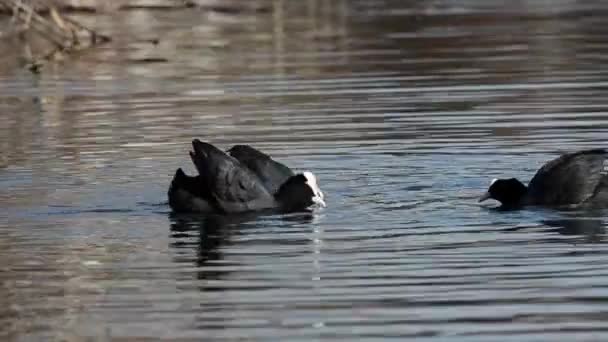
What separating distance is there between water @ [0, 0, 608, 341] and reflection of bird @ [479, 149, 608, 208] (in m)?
0.22

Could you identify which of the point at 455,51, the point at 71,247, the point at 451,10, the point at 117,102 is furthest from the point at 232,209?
the point at 451,10

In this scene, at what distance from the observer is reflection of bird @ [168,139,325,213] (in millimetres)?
15016

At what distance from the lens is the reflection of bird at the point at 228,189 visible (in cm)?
1502

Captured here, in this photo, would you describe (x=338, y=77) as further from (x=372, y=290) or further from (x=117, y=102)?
(x=372, y=290)

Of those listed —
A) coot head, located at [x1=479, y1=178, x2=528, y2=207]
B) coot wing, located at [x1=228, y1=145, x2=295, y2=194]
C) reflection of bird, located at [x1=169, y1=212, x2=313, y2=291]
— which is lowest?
reflection of bird, located at [x1=169, y1=212, x2=313, y2=291]

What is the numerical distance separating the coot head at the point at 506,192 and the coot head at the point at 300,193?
4.62ft

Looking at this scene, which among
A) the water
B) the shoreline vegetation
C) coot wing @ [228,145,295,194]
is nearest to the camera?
the water

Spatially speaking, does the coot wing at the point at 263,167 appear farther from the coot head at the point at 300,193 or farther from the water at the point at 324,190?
the water at the point at 324,190

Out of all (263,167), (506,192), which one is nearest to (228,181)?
(263,167)

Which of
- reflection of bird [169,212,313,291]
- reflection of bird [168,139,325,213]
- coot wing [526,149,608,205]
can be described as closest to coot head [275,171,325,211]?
reflection of bird [168,139,325,213]

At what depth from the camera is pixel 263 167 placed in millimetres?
15914

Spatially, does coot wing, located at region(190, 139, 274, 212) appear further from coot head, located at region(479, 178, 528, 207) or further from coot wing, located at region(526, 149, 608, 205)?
coot wing, located at region(526, 149, 608, 205)

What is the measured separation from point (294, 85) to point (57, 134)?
5.52 m

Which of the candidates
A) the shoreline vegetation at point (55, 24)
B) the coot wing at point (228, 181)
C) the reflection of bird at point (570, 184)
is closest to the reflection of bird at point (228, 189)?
the coot wing at point (228, 181)
